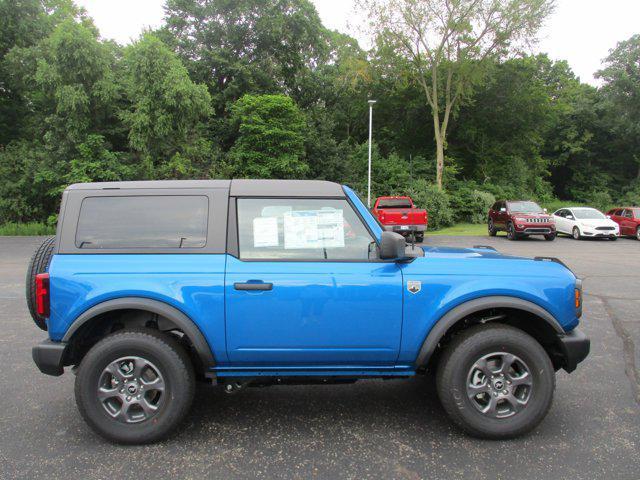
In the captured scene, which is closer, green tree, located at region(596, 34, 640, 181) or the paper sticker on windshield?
the paper sticker on windshield

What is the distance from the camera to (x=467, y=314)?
324cm

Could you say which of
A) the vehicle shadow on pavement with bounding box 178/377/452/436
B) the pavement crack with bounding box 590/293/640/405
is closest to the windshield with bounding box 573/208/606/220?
the pavement crack with bounding box 590/293/640/405

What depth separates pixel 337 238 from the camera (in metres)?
3.41

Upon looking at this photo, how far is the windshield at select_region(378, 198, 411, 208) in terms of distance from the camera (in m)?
19.6

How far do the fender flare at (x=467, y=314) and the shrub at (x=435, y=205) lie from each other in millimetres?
25494

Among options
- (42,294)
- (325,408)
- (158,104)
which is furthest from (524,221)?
(42,294)

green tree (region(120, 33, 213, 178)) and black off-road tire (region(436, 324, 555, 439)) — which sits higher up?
green tree (region(120, 33, 213, 178))

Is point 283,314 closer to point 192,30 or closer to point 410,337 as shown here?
point 410,337

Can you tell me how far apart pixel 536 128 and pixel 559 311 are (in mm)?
44182

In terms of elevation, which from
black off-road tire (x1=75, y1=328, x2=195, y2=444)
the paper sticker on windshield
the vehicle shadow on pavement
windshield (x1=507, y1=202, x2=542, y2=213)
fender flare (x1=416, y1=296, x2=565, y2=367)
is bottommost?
the vehicle shadow on pavement

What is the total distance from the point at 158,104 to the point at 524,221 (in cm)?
1895

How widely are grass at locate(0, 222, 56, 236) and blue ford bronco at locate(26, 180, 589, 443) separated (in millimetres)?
24013

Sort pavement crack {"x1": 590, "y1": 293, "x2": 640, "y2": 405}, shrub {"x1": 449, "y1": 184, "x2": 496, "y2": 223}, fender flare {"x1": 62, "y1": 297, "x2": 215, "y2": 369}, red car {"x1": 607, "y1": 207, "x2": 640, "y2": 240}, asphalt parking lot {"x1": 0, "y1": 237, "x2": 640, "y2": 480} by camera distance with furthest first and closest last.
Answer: shrub {"x1": 449, "y1": 184, "x2": 496, "y2": 223} → red car {"x1": 607, "y1": 207, "x2": 640, "y2": 240} → pavement crack {"x1": 590, "y1": 293, "x2": 640, "y2": 405} → fender flare {"x1": 62, "y1": 297, "x2": 215, "y2": 369} → asphalt parking lot {"x1": 0, "y1": 237, "x2": 640, "y2": 480}

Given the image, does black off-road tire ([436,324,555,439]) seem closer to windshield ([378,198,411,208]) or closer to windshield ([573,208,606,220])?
windshield ([378,198,411,208])
